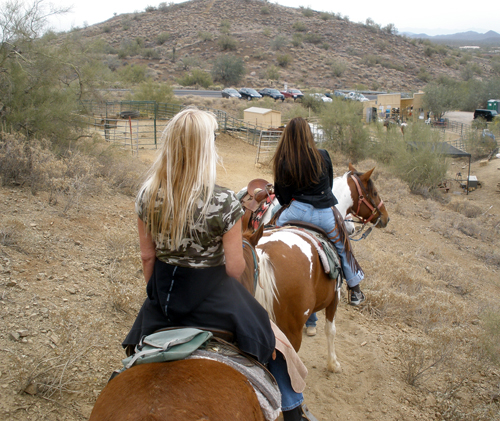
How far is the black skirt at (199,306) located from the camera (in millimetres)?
1835

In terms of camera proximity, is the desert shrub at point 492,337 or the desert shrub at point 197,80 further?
the desert shrub at point 197,80

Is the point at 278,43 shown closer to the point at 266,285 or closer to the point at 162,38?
the point at 162,38

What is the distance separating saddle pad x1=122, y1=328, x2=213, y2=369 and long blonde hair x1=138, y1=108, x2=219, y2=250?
0.40 m

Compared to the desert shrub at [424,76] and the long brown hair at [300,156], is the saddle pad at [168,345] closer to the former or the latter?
the long brown hair at [300,156]

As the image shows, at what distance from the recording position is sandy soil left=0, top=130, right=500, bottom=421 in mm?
2869

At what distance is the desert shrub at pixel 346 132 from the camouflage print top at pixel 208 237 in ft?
55.1

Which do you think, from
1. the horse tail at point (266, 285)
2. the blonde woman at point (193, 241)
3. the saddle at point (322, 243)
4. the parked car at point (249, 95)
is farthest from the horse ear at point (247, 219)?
the parked car at point (249, 95)

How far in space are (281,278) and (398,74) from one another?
70929 millimetres

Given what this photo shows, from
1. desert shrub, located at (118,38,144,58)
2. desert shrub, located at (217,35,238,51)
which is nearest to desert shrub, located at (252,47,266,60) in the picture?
desert shrub, located at (217,35,238,51)

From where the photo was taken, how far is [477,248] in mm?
11062

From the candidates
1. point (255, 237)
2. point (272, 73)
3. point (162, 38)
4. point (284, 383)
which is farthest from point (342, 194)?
point (162, 38)

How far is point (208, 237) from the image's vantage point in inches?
71.6

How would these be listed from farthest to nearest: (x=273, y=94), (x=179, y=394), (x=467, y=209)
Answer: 1. (x=273, y=94)
2. (x=467, y=209)
3. (x=179, y=394)

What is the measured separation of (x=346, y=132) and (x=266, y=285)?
16.0m
